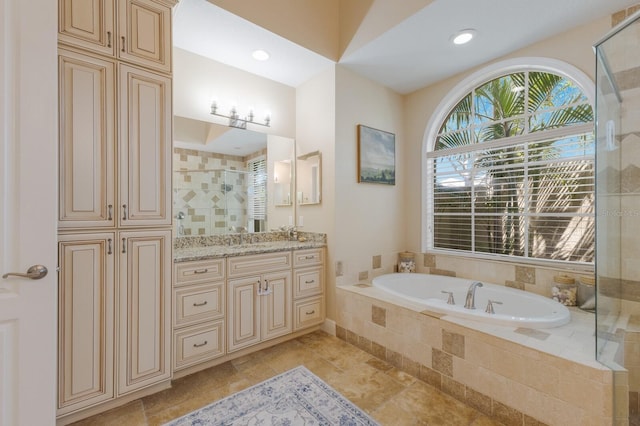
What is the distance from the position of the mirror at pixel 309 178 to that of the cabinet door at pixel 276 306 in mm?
841

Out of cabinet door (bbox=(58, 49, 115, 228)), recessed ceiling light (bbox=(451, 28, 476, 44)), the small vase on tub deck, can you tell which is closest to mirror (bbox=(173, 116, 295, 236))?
cabinet door (bbox=(58, 49, 115, 228))

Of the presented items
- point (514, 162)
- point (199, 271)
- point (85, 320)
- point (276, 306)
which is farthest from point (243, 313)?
point (514, 162)

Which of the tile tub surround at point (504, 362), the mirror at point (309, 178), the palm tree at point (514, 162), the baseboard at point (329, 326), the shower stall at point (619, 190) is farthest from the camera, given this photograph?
the mirror at point (309, 178)

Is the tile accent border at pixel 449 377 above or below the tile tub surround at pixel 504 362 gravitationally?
below

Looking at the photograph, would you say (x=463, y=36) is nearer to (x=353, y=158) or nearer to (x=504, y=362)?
(x=353, y=158)

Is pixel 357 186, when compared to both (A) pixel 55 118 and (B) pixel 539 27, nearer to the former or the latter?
(B) pixel 539 27

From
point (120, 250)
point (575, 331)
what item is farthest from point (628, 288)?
point (120, 250)

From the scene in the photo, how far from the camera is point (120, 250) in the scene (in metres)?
1.67

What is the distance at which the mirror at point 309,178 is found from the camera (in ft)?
9.43

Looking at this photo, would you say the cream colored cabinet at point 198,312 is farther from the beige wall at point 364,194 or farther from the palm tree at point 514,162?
the palm tree at point 514,162

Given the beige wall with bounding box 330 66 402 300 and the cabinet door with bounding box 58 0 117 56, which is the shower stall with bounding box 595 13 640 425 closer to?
the beige wall with bounding box 330 66 402 300

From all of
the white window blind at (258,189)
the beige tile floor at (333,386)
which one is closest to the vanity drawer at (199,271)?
the beige tile floor at (333,386)

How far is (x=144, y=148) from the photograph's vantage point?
1768 millimetres

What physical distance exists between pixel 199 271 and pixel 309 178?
4.84 feet
